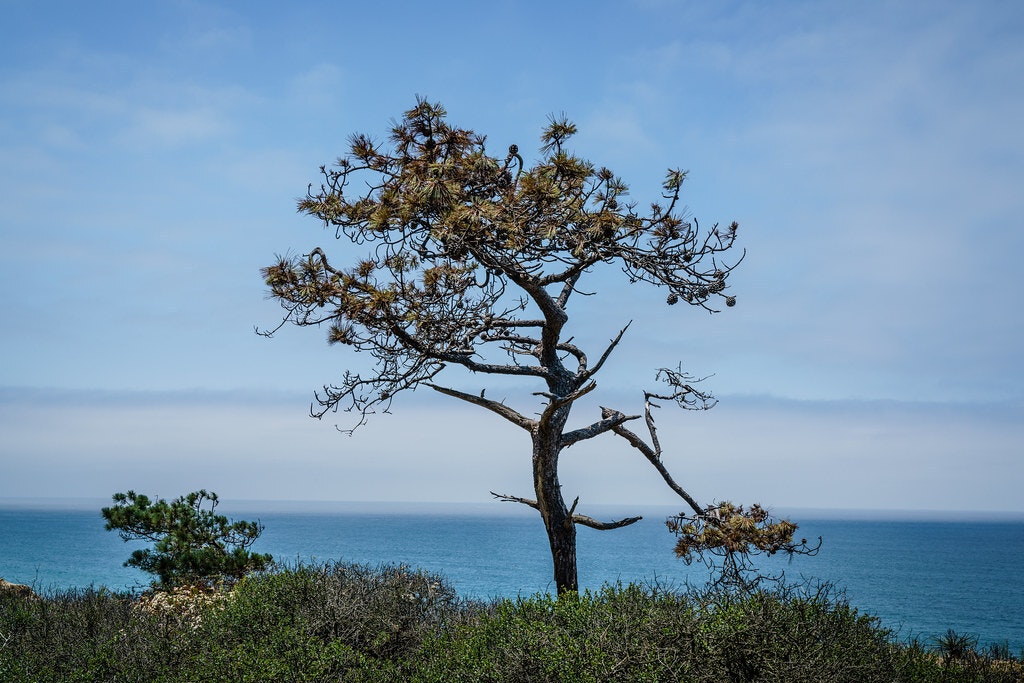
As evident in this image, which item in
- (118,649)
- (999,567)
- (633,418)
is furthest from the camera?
(999,567)

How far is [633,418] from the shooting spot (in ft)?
38.0

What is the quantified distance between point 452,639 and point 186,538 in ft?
34.9

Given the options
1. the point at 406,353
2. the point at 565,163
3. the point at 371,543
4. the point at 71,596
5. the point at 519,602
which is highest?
the point at 565,163

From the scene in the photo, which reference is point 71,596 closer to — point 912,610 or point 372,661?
point 372,661

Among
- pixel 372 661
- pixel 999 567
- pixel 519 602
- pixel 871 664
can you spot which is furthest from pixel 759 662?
pixel 999 567

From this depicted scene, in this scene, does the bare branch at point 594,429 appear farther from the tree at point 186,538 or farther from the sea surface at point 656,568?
the sea surface at point 656,568

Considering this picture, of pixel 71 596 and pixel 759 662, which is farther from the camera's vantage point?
pixel 71 596

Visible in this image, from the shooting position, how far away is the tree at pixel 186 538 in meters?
16.0

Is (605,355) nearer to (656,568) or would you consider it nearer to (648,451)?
(648,451)

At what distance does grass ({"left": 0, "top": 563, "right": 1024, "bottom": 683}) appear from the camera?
651 centimetres

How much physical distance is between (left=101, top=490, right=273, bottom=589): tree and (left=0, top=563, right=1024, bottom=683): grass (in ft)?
15.9

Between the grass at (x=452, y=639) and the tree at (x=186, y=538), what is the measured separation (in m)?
4.85

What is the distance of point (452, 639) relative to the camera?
813 cm

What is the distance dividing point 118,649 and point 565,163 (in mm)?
7395
